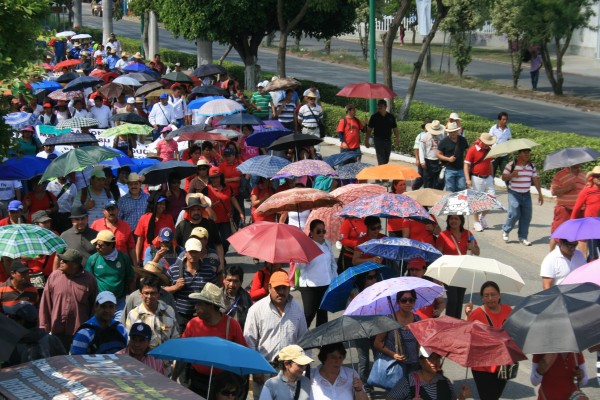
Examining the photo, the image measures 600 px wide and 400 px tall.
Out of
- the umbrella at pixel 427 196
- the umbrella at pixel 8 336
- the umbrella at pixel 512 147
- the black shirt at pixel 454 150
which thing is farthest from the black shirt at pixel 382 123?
the umbrella at pixel 8 336

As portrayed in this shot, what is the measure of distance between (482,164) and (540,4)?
24918 millimetres

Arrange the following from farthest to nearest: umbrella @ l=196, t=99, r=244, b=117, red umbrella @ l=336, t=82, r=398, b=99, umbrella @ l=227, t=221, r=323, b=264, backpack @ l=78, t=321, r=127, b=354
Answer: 1. umbrella @ l=196, t=99, r=244, b=117
2. red umbrella @ l=336, t=82, r=398, b=99
3. umbrella @ l=227, t=221, r=323, b=264
4. backpack @ l=78, t=321, r=127, b=354

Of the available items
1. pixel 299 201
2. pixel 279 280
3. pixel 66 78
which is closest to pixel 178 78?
pixel 66 78

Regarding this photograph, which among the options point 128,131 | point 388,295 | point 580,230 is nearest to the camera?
point 388,295

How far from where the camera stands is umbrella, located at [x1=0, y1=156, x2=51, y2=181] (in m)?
14.7

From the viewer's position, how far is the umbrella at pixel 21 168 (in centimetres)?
1469

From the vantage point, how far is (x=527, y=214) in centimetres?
1747

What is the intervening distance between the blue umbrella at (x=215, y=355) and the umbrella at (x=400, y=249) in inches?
146

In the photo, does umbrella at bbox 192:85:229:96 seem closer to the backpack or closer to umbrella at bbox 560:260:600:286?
umbrella at bbox 560:260:600:286

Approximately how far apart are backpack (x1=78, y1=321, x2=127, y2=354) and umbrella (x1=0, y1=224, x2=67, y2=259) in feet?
6.07

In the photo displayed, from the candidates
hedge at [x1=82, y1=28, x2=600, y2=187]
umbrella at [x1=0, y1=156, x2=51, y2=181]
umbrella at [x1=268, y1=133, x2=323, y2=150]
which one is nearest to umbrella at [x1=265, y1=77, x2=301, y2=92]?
hedge at [x1=82, y1=28, x2=600, y2=187]

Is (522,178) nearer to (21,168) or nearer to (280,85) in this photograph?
(21,168)

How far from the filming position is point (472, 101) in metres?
42.1

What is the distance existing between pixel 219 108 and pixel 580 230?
10920 millimetres
